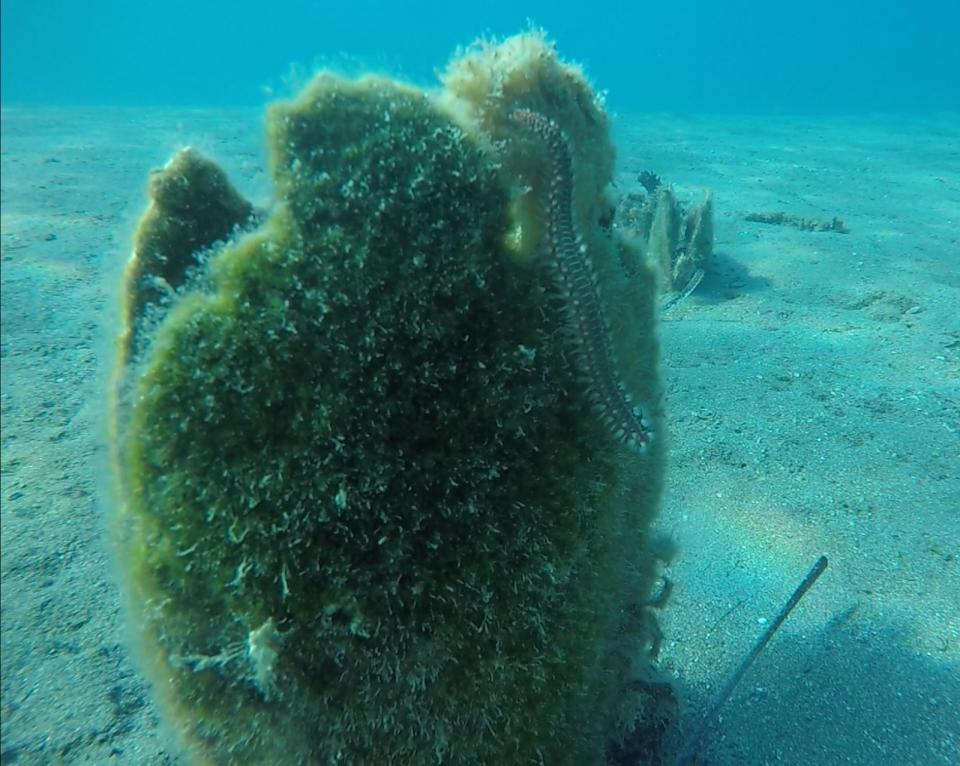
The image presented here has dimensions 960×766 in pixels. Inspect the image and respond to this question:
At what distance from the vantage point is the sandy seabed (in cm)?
324

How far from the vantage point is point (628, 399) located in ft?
7.56

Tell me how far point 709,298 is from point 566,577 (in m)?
8.40

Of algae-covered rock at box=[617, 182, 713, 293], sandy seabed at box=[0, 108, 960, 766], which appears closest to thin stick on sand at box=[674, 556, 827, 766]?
sandy seabed at box=[0, 108, 960, 766]

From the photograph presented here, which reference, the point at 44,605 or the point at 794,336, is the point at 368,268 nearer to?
the point at 44,605

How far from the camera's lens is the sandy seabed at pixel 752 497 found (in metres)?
3.24

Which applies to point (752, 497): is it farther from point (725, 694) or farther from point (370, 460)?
point (370, 460)

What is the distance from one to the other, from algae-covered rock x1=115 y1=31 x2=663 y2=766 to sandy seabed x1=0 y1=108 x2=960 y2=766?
434 millimetres

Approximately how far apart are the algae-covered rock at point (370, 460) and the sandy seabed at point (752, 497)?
1.42 ft

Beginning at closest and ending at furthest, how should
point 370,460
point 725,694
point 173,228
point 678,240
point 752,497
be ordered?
point 370,460 < point 173,228 < point 725,694 < point 752,497 < point 678,240

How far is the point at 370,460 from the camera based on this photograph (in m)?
1.93

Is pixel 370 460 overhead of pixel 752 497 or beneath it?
overhead

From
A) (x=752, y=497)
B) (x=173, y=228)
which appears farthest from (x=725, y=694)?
(x=173, y=228)

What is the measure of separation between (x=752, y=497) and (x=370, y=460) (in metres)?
4.23

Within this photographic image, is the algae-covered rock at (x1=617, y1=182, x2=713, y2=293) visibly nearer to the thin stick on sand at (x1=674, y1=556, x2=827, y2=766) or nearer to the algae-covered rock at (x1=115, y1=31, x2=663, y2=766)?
the thin stick on sand at (x1=674, y1=556, x2=827, y2=766)
